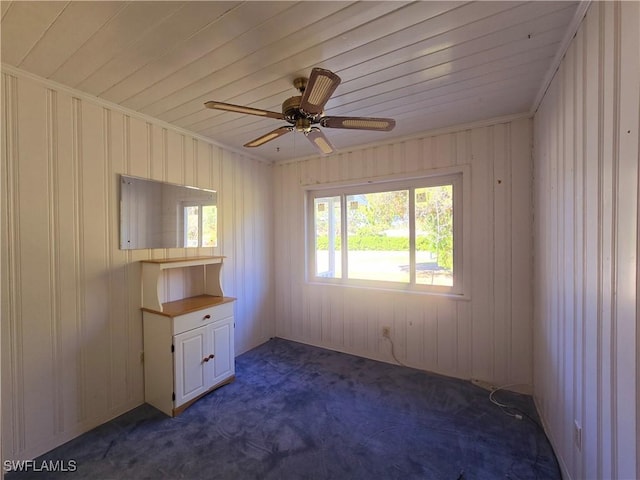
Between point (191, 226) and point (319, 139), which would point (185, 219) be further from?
point (319, 139)

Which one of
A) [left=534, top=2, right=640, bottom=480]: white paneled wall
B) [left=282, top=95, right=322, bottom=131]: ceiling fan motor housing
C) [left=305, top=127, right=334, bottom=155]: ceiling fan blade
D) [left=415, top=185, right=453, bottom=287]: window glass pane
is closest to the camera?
[left=534, top=2, right=640, bottom=480]: white paneled wall

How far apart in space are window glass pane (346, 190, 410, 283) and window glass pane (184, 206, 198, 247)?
173 cm

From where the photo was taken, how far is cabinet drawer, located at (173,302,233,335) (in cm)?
216

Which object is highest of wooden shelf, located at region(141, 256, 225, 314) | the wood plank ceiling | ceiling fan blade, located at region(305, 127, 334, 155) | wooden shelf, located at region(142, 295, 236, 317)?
the wood plank ceiling

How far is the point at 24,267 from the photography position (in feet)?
5.56

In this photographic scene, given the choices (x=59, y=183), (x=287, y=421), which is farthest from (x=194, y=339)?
(x=59, y=183)

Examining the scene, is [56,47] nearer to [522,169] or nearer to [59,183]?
[59,183]

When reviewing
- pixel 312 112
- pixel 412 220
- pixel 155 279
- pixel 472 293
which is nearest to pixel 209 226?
pixel 155 279

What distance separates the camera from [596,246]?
1.16 meters

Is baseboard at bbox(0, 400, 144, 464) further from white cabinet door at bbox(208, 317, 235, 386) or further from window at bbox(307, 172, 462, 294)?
window at bbox(307, 172, 462, 294)

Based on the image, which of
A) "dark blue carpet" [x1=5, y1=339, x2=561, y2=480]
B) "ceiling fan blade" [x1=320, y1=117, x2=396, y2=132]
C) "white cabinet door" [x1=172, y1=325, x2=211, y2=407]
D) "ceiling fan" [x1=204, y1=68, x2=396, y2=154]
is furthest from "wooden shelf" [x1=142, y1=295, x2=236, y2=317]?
"ceiling fan blade" [x1=320, y1=117, x2=396, y2=132]

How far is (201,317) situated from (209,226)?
0.99m

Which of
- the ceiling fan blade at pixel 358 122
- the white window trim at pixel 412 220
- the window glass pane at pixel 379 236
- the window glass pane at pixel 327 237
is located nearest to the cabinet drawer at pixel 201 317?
the white window trim at pixel 412 220

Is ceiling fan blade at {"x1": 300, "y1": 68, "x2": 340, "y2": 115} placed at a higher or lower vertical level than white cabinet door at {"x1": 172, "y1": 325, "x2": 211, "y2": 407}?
higher
